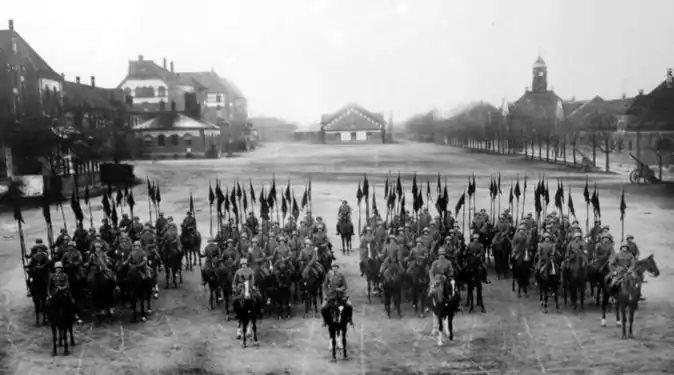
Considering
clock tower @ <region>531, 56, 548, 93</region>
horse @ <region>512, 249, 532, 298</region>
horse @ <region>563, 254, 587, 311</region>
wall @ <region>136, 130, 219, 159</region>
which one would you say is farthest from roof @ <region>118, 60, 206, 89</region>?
horse @ <region>563, 254, 587, 311</region>

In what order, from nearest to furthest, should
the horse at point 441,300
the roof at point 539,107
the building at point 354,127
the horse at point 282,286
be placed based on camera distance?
the horse at point 441,300, the horse at point 282,286, the roof at point 539,107, the building at point 354,127

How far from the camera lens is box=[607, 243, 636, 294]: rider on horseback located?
1036cm

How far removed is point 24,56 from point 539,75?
1748 centimetres

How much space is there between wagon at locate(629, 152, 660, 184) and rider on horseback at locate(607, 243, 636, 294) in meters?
11.7

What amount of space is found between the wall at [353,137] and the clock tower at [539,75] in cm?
2015

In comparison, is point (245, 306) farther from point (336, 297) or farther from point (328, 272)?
point (328, 272)

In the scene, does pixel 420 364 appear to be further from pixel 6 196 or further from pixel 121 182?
pixel 121 182

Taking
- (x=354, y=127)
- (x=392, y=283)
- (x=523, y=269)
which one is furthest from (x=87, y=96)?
(x=523, y=269)

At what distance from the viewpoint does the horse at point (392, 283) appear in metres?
11.8

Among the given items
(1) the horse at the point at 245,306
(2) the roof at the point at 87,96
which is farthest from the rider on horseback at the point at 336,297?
(2) the roof at the point at 87,96

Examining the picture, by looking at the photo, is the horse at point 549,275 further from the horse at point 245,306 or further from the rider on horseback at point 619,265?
the horse at point 245,306

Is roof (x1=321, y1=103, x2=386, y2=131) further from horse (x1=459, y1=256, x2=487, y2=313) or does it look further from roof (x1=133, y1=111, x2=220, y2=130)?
horse (x1=459, y1=256, x2=487, y2=313)

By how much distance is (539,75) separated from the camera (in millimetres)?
23000

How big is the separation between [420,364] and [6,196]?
15289 mm
